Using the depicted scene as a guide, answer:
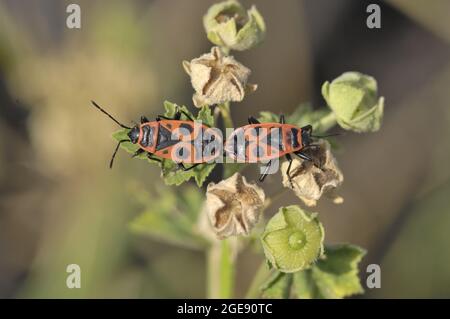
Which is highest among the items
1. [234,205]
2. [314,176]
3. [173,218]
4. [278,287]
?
[173,218]

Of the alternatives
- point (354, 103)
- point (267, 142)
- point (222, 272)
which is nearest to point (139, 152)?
point (267, 142)

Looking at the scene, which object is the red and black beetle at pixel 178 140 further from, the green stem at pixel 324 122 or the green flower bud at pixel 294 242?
the green stem at pixel 324 122

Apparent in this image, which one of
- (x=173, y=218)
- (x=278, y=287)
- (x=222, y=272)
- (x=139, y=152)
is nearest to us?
(x=139, y=152)

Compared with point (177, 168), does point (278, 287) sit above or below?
below

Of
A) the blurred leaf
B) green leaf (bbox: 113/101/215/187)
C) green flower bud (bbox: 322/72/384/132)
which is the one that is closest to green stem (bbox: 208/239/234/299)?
the blurred leaf

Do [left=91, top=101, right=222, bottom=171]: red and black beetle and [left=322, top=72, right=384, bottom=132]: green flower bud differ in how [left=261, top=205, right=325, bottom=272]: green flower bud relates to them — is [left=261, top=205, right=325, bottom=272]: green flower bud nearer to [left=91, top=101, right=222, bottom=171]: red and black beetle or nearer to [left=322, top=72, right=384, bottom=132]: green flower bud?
[left=91, top=101, right=222, bottom=171]: red and black beetle

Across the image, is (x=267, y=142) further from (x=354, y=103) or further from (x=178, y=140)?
(x=354, y=103)

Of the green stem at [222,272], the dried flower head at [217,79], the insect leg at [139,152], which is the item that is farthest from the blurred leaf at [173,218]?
the dried flower head at [217,79]
